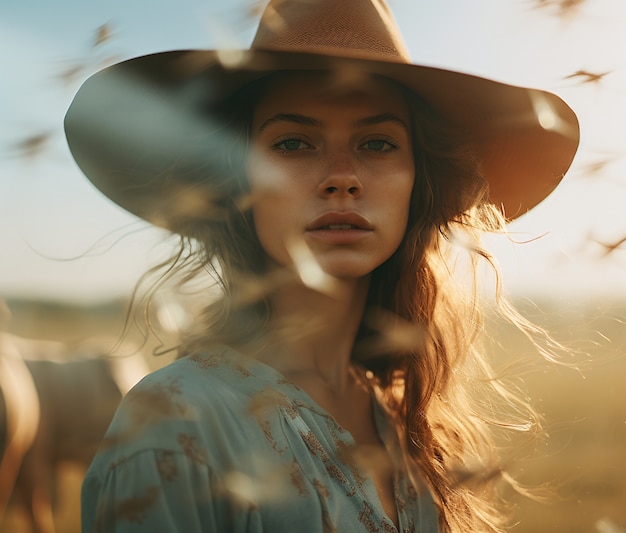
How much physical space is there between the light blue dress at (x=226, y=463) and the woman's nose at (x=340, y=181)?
15.1 inches

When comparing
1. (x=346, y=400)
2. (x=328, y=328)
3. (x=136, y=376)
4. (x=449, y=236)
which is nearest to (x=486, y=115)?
(x=449, y=236)

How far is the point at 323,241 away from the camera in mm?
1417

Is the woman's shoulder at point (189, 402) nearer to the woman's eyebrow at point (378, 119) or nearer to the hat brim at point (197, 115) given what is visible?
the hat brim at point (197, 115)

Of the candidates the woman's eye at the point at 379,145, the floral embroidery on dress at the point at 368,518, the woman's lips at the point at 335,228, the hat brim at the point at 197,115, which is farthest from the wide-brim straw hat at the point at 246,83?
the floral embroidery on dress at the point at 368,518

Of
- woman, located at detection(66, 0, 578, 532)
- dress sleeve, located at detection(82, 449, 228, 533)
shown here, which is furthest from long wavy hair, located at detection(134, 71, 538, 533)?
dress sleeve, located at detection(82, 449, 228, 533)

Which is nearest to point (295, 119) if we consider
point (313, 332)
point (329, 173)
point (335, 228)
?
point (329, 173)

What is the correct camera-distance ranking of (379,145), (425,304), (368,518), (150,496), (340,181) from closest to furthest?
(150,496) < (368,518) < (340,181) < (379,145) < (425,304)

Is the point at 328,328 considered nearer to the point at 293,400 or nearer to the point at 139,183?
the point at 293,400

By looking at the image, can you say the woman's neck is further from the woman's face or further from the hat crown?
the hat crown

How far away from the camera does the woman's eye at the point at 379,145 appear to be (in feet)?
4.94

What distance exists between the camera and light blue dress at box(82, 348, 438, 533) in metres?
1.04

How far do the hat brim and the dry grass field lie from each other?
1.21ft

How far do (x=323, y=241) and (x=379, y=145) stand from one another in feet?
0.89

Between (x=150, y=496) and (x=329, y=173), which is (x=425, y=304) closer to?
(x=329, y=173)
